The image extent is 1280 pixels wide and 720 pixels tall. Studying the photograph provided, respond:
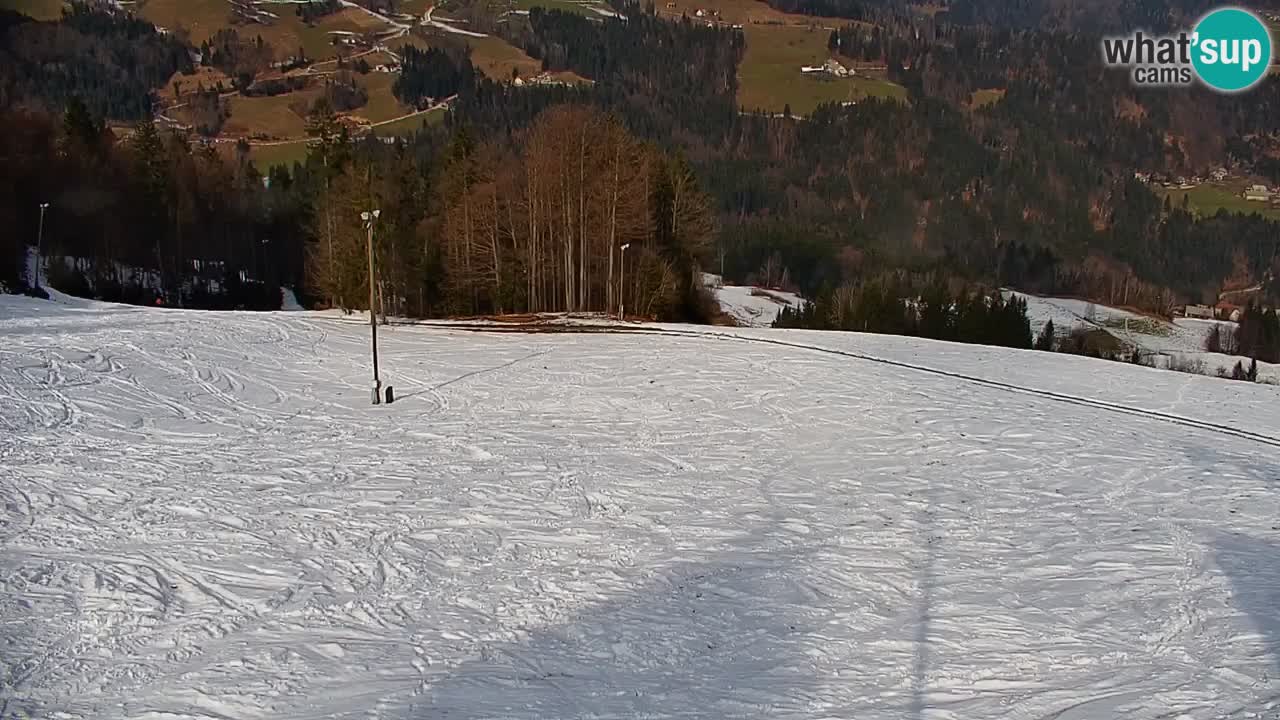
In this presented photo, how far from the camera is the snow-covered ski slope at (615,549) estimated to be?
9.52m

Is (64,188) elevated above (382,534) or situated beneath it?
elevated above

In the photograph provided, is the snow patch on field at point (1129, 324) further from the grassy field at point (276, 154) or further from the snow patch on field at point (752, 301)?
the grassy field at point (276, 154)

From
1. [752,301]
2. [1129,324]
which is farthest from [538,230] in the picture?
[1129,324]

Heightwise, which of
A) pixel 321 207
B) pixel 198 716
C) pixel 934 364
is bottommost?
pixel 198 716

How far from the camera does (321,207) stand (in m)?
60.4

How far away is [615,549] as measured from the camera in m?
14.1

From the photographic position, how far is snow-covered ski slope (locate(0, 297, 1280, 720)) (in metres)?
9.52

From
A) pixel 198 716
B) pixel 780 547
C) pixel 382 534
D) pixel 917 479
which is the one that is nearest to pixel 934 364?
pixel 917 479

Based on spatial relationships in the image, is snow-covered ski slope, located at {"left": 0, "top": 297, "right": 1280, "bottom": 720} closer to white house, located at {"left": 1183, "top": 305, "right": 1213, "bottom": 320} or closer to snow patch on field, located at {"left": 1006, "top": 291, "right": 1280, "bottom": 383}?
snow patch on field, located at {"left": 1006, "top": 291, "right": 1280, "bottom": 383}

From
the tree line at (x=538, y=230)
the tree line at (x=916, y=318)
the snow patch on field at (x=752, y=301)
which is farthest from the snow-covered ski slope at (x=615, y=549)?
the snow patch on field at (x=752, y=301)

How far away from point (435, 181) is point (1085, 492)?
208 feet

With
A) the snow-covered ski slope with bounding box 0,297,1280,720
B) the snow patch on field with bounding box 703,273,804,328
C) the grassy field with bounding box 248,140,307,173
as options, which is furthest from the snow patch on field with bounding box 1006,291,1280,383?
the grassy field with bounding box 248,140,307,173

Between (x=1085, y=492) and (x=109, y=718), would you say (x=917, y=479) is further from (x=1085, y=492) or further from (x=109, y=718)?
(x=109, y=718)

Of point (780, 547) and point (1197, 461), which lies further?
point (1197, 461)
